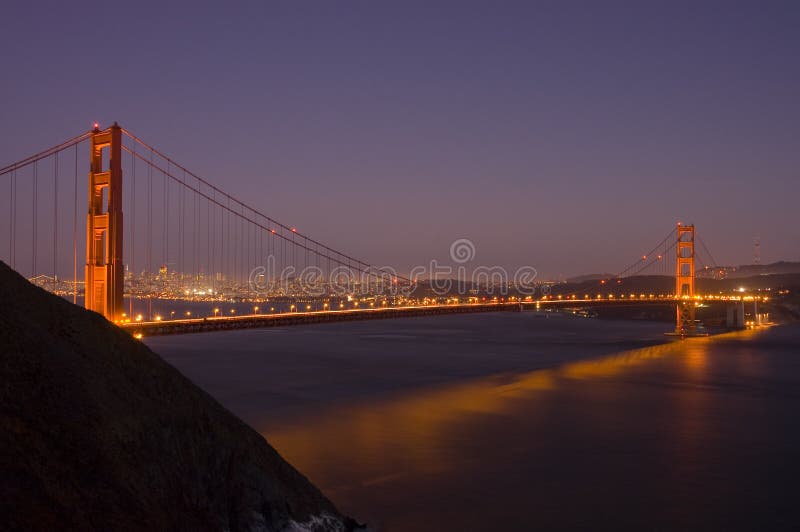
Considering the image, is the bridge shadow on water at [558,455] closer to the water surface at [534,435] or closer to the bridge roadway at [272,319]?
the water surface at [534,435]

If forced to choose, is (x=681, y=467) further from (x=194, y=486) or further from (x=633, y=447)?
(x=194, y=486)

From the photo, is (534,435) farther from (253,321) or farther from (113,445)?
(113,445)

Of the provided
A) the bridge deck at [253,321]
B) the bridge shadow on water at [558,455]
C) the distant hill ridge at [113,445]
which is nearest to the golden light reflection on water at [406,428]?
the bridge shadow on water at [558,455]

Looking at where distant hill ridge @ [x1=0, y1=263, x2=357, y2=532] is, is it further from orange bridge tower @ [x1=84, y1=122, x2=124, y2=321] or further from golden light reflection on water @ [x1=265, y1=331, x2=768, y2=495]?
orange bridge tower @ [x1=84, y1=122, x2=124, y2=321]

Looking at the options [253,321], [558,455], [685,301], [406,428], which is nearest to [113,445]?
[558,455]

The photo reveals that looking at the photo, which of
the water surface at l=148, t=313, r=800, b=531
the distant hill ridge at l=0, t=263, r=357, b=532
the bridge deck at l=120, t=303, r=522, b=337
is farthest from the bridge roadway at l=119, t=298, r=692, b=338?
the distant hill ridge at l=0, t=263, r=357, b=532

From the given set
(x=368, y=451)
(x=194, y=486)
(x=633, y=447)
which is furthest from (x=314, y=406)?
(x=194, y=486)
